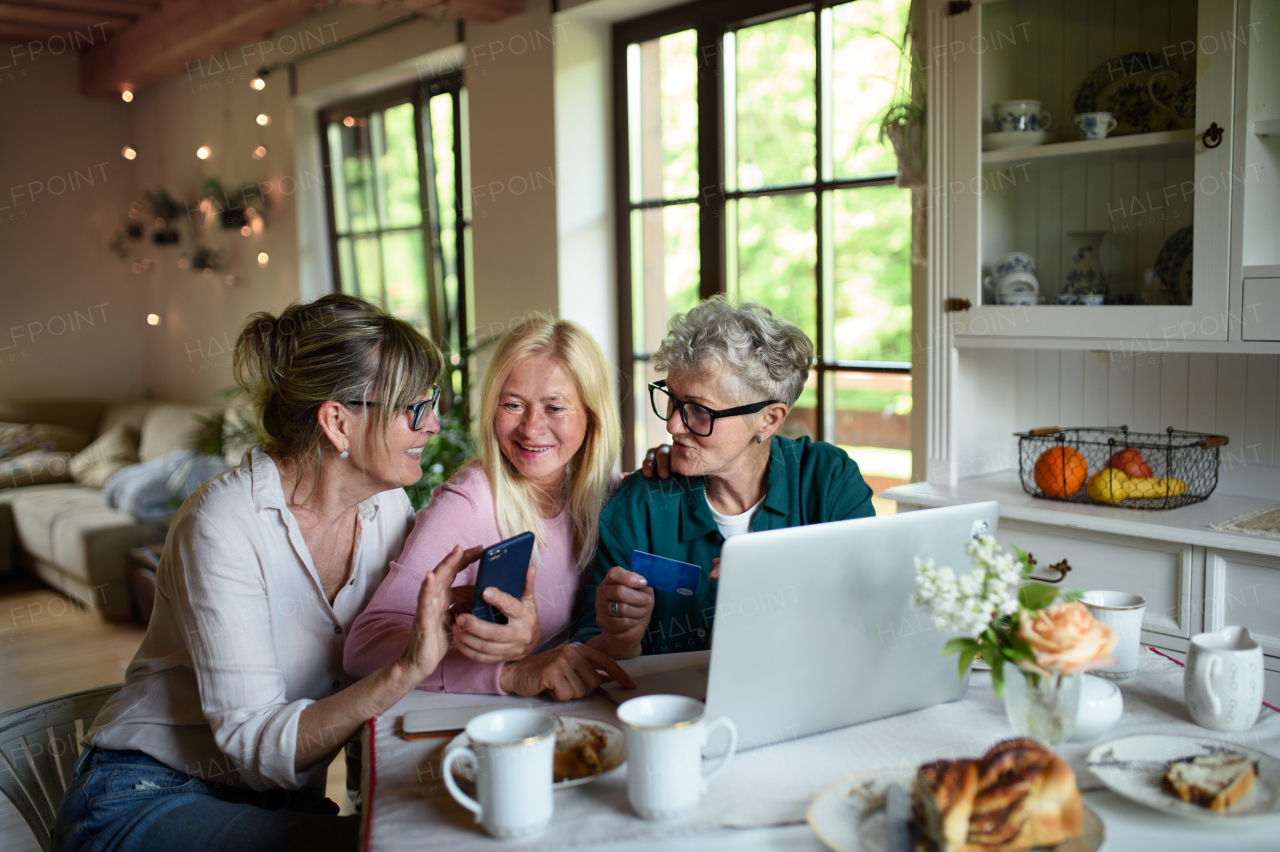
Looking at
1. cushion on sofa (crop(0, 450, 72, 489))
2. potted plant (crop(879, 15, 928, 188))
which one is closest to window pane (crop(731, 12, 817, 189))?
potted plant (crop(879, 15, 928, 188))

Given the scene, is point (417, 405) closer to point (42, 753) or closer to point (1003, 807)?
point (42, 753)

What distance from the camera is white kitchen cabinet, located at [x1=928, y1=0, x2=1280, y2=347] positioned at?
1.91 metres

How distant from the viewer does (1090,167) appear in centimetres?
225

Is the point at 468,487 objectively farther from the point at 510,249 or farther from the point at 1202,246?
the point at 510,249

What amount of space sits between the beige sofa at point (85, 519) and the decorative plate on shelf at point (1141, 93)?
3.71 metres

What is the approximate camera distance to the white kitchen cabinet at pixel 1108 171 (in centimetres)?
191

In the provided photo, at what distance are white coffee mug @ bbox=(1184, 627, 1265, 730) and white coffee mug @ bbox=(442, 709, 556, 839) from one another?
762 millimetres

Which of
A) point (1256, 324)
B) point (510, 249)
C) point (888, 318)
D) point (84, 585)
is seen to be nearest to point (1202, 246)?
point (1256, 324)

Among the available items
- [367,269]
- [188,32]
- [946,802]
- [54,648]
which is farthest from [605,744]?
[188,32]

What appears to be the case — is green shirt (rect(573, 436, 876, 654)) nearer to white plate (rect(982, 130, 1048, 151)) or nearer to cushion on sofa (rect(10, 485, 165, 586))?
white plate (rect(982, 130, 1048, 151))

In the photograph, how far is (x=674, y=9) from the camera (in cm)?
339

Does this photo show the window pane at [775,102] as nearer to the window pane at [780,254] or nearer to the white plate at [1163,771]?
the window pane at [780,254]

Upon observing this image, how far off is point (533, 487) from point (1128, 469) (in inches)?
51.6

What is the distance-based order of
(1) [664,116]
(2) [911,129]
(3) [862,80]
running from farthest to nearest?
(1) [664,116], (3) [862,80], (2) [911,129]
